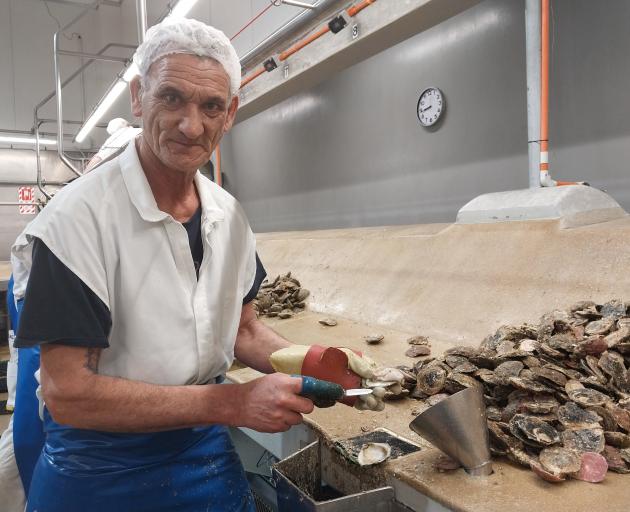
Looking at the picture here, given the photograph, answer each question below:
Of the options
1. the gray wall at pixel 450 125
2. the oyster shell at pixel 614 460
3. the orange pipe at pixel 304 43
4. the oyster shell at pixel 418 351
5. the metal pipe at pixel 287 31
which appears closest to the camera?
the oyster shell at pixel 614 460

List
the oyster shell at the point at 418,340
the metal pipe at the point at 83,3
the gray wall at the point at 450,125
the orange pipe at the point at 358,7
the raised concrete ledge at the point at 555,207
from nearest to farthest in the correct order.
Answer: the oyster shell at the point at 418,340 → the raised concrete ledge at the point at 555,207 → the orange pipe at the point at 358,7 → the gray wall at the point at 450,125 → the metal pipe at the point at 83,3

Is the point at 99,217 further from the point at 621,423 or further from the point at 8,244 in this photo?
the point at 8,244

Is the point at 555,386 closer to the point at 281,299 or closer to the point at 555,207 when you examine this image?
the point at 555,207

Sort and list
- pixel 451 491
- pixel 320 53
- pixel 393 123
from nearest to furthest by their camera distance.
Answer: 1. pixel 451 491
2. pixel 320 53
3. pixel 393 123

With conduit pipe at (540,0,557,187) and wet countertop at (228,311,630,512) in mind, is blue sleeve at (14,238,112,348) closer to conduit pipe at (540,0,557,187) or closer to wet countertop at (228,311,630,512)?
wet countertop at (228,311,630,512)

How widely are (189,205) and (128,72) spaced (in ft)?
10.1

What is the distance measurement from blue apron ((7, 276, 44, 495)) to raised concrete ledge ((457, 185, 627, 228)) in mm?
2090

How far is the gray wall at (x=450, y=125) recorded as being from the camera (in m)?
3.65

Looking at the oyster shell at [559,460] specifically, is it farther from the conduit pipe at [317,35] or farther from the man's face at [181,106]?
the conduit pipe at [317,35]

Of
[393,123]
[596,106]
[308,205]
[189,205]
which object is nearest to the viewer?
[189,205]

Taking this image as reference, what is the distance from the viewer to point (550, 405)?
3.97 feet

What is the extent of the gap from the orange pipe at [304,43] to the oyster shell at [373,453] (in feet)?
11.4

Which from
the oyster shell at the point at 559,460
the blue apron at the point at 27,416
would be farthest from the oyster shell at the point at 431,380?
the blue apron at the point at 27,416

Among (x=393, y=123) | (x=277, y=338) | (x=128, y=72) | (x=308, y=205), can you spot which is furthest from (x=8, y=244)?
(x=277, y=338)
